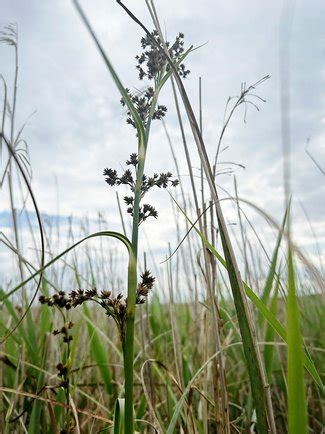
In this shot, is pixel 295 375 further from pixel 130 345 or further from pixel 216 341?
pixel 216 341

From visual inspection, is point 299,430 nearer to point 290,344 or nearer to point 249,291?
point 290,344

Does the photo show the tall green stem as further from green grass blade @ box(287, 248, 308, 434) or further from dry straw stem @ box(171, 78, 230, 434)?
dry straw stem @ box(171, 78, 230, 434)

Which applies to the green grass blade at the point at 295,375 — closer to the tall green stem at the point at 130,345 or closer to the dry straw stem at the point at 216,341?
the tall green stem at the point at 130,345

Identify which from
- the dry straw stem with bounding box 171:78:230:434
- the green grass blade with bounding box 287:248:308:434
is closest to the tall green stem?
the green grass blade with bounding box 287:248:308:434

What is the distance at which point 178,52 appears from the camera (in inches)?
38.2

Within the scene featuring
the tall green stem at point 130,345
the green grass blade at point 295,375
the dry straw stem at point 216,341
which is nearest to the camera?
the green grass blade at point 295,375

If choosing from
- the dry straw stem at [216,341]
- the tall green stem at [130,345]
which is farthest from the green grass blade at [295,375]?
the dry straw stem at [216,341]

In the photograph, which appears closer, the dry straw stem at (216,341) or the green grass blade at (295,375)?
the green grass blade at (295,375)

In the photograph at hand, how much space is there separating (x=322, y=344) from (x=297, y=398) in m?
2.38

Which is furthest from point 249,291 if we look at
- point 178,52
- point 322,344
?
point 322,344

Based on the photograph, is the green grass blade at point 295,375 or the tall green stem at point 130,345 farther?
the tall green stem at point 130,345

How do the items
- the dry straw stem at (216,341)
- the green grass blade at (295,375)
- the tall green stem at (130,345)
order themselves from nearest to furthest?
the green grass blade at (295,375)
the tall green stem at (130,345)
the dry straw stem at (216,341)

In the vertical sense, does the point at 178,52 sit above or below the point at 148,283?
above

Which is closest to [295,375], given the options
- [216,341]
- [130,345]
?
[130,345]
